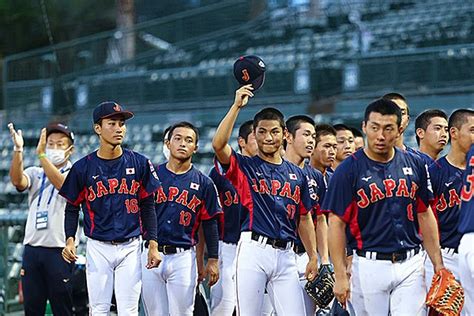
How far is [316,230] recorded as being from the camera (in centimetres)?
776

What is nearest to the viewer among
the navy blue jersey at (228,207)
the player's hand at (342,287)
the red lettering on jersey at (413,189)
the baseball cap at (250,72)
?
the player's hand at (342,287)

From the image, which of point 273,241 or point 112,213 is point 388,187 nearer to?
point 273,241

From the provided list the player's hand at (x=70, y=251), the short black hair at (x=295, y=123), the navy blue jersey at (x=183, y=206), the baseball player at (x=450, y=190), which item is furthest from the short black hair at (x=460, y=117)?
the player's hand at (x=70, y=251)

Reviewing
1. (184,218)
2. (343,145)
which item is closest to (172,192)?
(184,218)

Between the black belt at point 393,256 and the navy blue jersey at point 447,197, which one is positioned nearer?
the black belt at point 393,256

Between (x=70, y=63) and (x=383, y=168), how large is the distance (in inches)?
578

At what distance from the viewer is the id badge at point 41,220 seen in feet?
27.6

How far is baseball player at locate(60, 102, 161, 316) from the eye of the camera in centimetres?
737

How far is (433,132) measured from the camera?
762cm

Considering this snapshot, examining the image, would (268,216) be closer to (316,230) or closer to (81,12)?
(316,230)

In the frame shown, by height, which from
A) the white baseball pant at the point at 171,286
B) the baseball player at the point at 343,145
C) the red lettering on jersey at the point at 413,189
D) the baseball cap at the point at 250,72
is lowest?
the white baseball pant at the point at 171,286

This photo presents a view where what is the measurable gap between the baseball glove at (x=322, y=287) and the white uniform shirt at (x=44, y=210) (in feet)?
7.69

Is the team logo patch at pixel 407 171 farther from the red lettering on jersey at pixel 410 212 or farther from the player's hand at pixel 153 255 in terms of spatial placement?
the player's hand at pixel 153 255

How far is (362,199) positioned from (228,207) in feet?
8.61
